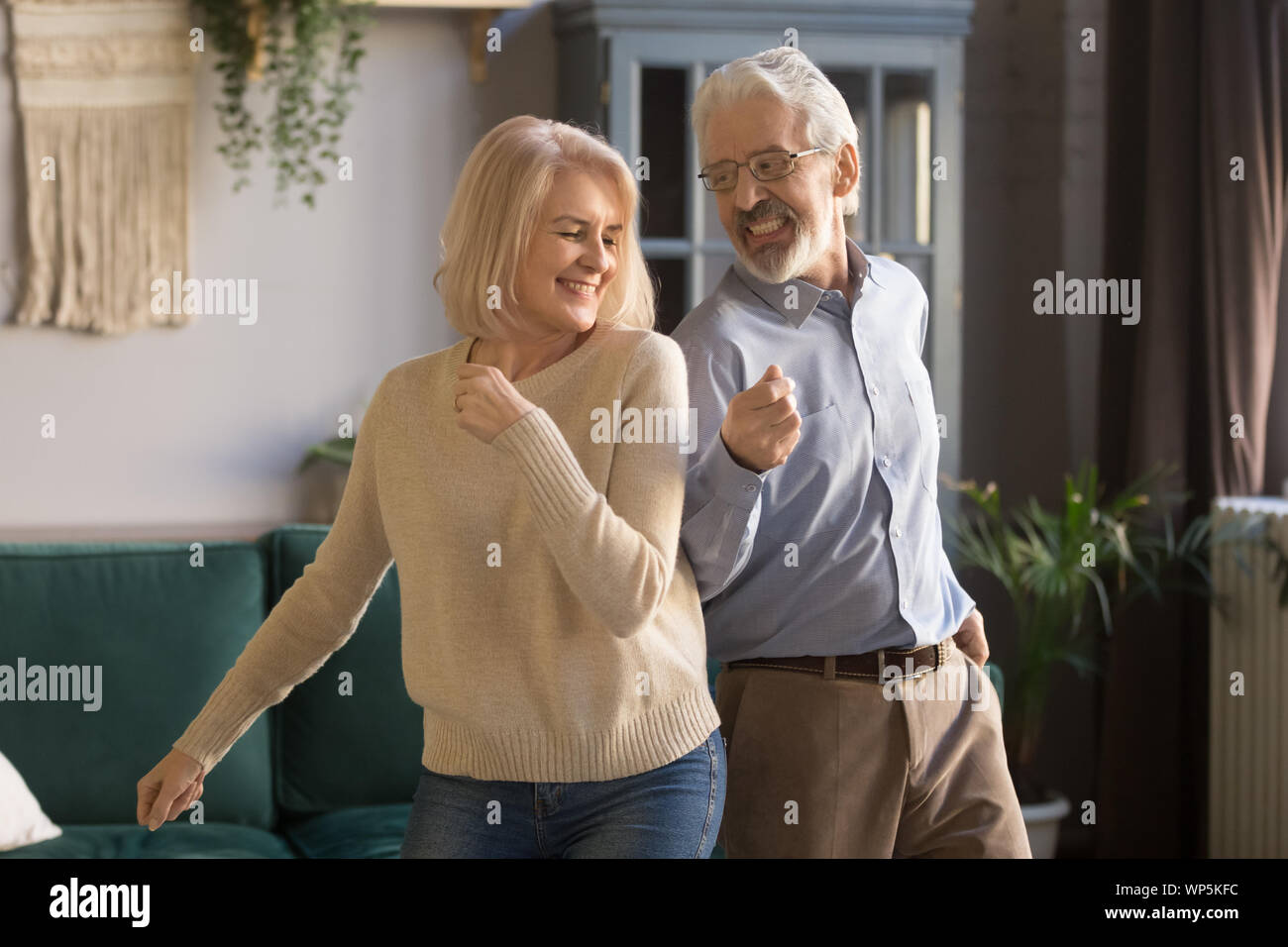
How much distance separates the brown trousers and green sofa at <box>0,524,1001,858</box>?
82cm

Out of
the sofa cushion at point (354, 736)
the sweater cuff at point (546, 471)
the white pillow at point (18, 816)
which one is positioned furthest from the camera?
Answer: the sofa cushion at point (354, 736)

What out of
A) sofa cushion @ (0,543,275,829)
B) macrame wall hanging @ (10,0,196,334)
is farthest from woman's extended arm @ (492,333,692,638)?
macrame wall hanging @ (10,0,196,334)

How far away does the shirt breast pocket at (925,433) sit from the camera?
51.4 inches

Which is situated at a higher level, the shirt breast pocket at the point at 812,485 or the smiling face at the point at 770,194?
the smiling face at the point at 770,194

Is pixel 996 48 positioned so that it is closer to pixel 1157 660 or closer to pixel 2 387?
pixel 1157 660

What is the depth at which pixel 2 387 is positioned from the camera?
2.94 meters

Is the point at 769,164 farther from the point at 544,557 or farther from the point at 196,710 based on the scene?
the point at 196,710

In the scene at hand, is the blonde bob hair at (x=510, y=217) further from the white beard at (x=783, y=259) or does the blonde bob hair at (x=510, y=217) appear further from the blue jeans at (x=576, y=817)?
the blue jeans at (x=576, y=817)

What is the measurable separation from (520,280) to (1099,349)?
2.20 m

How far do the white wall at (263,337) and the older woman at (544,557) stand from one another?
1981mm

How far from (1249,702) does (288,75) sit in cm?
239

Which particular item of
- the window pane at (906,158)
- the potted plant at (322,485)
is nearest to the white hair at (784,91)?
the window pane at (906,158)
